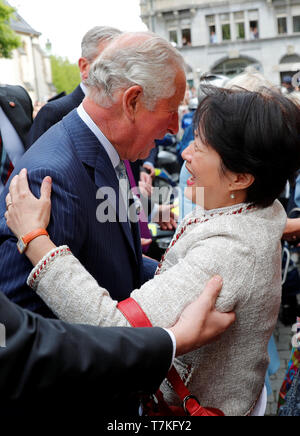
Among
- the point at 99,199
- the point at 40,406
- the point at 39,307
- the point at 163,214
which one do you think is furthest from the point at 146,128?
the point at 163,214

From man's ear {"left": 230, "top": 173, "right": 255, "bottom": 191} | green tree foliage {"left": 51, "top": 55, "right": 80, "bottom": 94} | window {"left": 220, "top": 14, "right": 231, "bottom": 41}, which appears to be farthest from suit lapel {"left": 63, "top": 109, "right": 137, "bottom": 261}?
green tree foliage {"left": 51, "top": 55, "right": 80, "bottom": 94}

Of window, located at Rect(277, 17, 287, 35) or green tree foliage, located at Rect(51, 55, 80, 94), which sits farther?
green tree foliage, located at Rect(51, 55, 80, 94)

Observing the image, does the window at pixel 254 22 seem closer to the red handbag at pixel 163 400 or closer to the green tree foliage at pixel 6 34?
the green tree foliage at pixel 6 34

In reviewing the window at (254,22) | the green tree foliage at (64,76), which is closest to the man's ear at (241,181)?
the window at (254,22)

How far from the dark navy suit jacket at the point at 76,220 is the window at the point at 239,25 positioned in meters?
44.6

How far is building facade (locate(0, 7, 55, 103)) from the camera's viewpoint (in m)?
46.5

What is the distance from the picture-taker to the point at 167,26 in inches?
1715

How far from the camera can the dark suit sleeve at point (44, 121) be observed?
140 inches

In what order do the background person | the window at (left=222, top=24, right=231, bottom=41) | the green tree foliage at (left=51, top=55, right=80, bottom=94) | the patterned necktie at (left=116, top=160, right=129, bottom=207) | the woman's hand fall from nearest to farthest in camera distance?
the woman's hand → the patterned necktie at (left=116, top=160, right=129, bottom=207) → the background person → the window at (left=222, top=24, right=231, bottom=41) → the green tree foliage at (left=51, top=55, right=80, bottom=94)

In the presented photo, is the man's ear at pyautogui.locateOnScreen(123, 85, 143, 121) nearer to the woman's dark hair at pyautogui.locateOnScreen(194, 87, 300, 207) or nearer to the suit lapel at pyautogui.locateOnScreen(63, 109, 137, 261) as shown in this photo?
the suit lapel at pyautogui.locateOnScreen(63, 109, 137, 261)

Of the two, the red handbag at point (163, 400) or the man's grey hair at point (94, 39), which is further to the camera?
the man's grey hair at point (94, 39)

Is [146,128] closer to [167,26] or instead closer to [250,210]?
[250,210]

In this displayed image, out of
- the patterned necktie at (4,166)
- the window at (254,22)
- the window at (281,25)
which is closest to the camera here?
the patterned necktie at (4,166)
